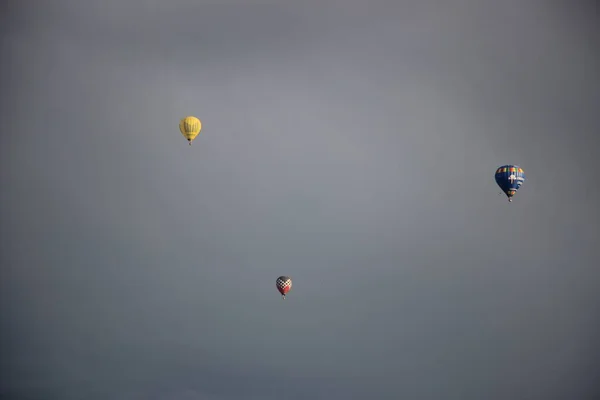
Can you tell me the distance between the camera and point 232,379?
4031 inches

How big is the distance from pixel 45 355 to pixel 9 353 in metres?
5.88

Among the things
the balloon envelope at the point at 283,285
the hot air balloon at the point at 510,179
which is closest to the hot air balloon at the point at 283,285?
the balloon envelope at the point at 283,285

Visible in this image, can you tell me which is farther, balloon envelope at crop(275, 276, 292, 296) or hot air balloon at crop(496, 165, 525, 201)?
balloon envelope at crop(275, 276, 292, 296)

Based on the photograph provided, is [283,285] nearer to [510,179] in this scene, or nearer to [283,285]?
[283,285]

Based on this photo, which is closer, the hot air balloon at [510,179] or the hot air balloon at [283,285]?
the hot air balloon at [510,179]

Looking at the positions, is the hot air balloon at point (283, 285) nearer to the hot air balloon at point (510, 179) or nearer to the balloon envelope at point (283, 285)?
the balloon envelope at point (283, 285)

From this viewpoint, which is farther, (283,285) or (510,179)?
(283,285)

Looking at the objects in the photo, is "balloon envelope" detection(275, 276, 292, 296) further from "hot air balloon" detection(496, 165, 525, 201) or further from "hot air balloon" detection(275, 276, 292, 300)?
"hot air balloon" detection(496, 165, 525, 201)

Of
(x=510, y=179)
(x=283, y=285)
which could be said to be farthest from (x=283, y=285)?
(x=510, y=179)

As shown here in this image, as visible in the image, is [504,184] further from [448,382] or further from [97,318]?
[97,318]

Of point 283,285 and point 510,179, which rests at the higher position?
point 283,285

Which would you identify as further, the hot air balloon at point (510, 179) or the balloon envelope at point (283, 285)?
the balloon envelope at point (283, 285)

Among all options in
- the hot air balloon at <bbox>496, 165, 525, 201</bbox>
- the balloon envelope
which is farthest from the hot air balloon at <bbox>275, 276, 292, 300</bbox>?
the hot air balloon at <bbox>496, 165, 525, 201</bbox>

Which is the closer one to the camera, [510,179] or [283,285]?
[510,179]
